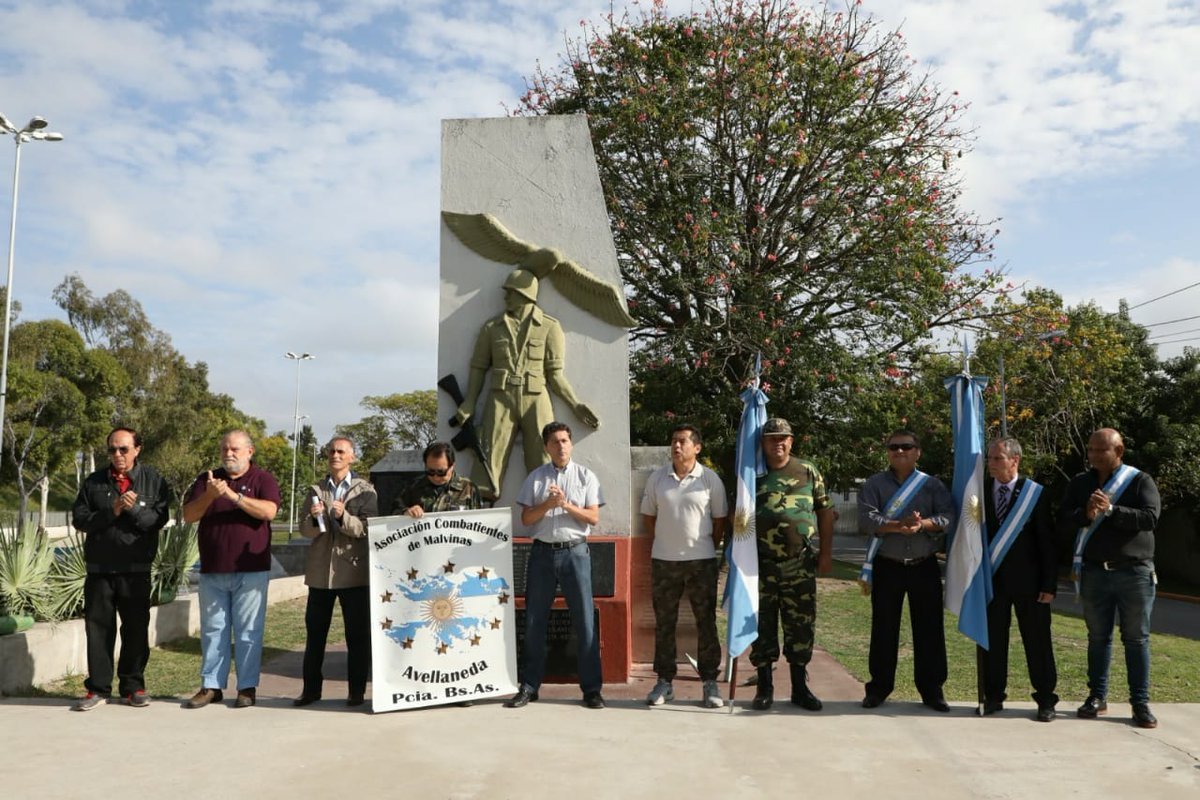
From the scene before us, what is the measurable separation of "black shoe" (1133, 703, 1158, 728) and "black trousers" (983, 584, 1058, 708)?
414mm

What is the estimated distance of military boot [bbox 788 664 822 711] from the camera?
18.3 ft

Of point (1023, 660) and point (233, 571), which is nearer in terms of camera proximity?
point (233, 571)

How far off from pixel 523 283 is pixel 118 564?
10.5ft

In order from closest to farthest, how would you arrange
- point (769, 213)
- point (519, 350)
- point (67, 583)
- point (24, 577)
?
point (519, 350) < point (24, 577) < point (67, 583) < point (769, 213)

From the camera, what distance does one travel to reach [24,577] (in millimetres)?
7086

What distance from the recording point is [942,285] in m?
15.6

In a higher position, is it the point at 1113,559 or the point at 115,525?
the point at 115,525

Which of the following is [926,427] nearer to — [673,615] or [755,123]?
[755,123]

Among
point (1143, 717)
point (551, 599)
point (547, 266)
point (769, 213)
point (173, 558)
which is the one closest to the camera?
point (1143, 717)

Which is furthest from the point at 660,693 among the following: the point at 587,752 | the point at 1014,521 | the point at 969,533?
the point at 1014,521

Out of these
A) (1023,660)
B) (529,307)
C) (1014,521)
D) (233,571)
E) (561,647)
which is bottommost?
(1023,660)

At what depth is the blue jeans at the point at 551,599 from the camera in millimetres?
5723

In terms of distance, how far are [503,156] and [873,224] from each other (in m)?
9.51

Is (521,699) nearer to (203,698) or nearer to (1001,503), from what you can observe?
(203,698)
